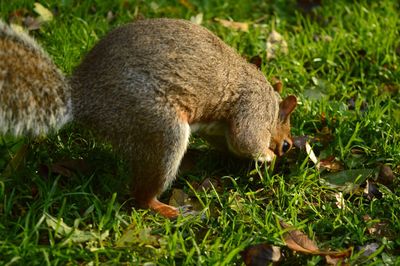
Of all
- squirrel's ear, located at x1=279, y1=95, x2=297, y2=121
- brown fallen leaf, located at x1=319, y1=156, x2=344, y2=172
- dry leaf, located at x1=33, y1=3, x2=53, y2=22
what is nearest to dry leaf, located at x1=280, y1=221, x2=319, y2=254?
brown fallen leaf, located at x1=319, y1=156, x2=344, y2=172

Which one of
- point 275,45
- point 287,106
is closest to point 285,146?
point 287,106

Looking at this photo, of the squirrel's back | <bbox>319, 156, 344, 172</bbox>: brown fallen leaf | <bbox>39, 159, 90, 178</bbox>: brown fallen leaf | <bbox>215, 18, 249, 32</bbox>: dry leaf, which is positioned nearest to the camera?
the squirrel's back

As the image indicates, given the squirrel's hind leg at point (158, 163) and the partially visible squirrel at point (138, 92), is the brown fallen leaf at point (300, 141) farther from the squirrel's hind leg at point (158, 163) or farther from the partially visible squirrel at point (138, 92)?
the squirrel's hind leg at point (158, 163)

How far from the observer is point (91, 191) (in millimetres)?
2502

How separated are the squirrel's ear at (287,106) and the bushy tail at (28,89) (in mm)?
962

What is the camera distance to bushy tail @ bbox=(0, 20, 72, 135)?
87.7 inches

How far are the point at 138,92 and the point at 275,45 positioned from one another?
4.88 feet

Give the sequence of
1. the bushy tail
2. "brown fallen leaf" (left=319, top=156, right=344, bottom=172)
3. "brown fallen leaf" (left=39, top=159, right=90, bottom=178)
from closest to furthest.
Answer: the bushy tail → "brown fallen leaf" (left=39, top=159, right=90, bottom=178) → "brown fallen leaf" (left=319, top=156, right=344, bottom=172)

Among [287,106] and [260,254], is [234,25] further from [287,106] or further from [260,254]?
[260,254]

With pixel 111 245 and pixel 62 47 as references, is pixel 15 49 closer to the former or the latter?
pixel 111 245

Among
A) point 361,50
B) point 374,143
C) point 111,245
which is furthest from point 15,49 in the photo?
point 361,50

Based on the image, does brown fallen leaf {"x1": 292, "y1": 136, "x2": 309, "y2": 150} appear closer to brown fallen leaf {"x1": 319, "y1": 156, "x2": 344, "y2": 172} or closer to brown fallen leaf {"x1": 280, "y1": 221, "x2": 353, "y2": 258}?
brown fallen leaf {"x1": 319, "y1": 156, "x2": 344, "y2": 172}

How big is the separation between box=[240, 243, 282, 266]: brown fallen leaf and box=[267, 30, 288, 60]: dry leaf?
1.53 m

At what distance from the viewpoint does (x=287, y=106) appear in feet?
9.65
